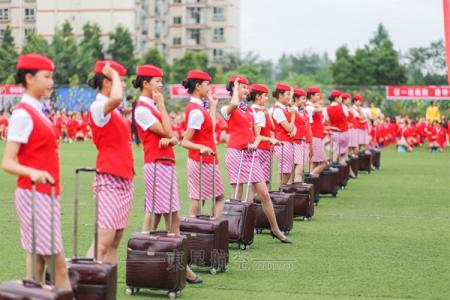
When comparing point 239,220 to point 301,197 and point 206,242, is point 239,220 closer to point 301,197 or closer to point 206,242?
point 206,242

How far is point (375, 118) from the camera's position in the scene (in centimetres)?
3731

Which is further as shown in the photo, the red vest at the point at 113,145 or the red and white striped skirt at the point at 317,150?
the red and white striped skirt at the point at 317,150

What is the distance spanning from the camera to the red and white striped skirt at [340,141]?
61.1ft

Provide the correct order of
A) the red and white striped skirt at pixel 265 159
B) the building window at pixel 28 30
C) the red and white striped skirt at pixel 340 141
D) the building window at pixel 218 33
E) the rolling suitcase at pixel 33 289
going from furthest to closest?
the building window at pixel 218 33 < the building window at pixel 28 30 < the red and white striped skirt at pixel 340 141 < the red and white striped skirt at pixel 265 159 < the rolling suitcase at pixel 33 289

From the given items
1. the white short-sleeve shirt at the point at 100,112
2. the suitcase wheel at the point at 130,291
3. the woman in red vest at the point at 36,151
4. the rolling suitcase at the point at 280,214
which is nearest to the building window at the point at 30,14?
the rolling suitcase at the point at 280,214

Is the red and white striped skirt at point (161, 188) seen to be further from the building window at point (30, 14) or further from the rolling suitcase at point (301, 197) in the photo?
the building window at point (30, 14)

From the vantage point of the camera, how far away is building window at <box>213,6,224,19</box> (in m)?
85.9

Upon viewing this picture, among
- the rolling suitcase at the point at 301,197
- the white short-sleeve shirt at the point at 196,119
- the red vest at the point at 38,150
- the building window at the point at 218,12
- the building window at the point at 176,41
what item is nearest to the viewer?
the red vest at the point at 38,150

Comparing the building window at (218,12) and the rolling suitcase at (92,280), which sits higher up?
the building window at (218,12)

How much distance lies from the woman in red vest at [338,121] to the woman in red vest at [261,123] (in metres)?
5.94

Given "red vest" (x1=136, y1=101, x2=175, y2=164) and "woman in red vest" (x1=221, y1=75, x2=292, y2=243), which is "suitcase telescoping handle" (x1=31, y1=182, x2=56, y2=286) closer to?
"red vest" (x1=136, y1=101, x2=175, y2=164)

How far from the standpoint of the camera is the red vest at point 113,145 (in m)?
6.68

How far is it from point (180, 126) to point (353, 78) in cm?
2216

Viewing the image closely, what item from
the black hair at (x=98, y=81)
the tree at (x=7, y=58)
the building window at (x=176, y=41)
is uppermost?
the building window at (x=176, y=41)
